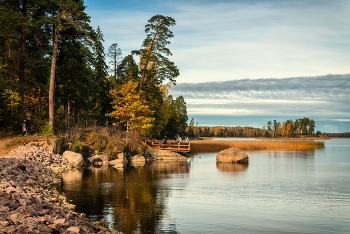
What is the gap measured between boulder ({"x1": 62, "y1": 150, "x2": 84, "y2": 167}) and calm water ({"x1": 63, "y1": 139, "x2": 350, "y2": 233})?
4458mm

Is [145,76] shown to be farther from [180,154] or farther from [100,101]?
[180,154]

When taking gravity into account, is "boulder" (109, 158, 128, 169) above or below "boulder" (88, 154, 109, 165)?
below

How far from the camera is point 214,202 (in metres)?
18.1

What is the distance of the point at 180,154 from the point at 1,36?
22786mm

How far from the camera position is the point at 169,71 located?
51000mm

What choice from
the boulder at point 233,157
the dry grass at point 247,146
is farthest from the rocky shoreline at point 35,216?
the dry grass at point 247,146

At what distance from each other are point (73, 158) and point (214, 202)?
17560 mm

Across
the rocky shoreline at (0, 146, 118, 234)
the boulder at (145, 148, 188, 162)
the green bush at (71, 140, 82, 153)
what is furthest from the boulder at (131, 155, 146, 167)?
the rocky shoreline at (0, 146, 118, 234)

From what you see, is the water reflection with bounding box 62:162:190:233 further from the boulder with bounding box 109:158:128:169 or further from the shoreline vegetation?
the shoreline vegetation

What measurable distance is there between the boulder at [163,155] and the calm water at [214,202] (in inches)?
662

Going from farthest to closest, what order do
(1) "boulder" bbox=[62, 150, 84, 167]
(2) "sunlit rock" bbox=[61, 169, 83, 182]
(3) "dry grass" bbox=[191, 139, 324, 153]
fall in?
(3) "dry grass" bbox=[191, 139, 324, 153] → (1) "boulder" bbox=[62, 150, 84, 167] → (2) "sunlit rock" bbox=[61, 169, 83, 182]

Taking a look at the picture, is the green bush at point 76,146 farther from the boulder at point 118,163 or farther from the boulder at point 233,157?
the boulder at point 233,157

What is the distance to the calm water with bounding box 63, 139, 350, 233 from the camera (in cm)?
1370

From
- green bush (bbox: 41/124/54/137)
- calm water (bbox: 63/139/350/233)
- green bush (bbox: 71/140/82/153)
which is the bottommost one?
calm water (bbox: 63/139/350/233)
